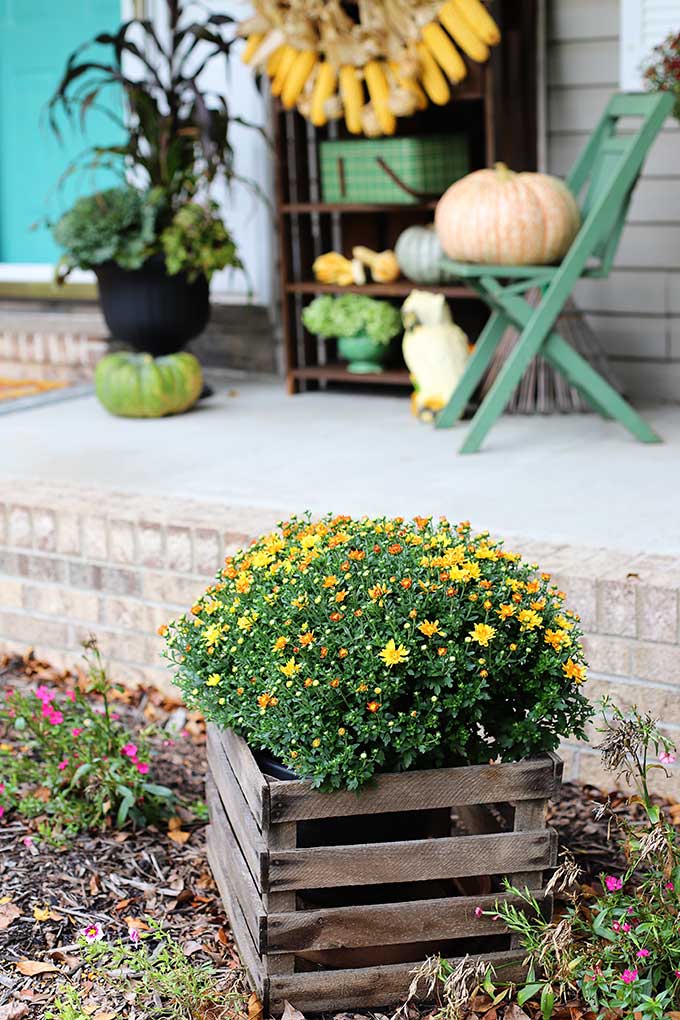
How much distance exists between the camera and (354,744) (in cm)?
185

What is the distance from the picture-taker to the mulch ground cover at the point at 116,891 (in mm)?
2055

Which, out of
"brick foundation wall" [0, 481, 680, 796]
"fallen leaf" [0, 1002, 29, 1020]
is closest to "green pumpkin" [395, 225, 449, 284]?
"brick foundation wall" [0, 481, 680, 796]

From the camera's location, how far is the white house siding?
4.41m

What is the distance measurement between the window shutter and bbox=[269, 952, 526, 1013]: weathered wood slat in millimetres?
2913

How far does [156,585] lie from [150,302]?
5.59ft

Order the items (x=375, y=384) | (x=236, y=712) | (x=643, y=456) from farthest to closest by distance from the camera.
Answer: (x=375, y=384), (x=643, y=456), (x=236, y=712)

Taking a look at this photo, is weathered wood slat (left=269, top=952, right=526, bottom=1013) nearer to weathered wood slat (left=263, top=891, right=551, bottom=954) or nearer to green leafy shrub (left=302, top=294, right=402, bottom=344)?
weathered wood slat (left=263, top=891, right=551, bottom=954)

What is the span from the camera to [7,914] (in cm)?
224

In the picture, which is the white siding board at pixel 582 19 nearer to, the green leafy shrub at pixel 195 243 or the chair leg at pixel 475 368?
the chair leg at pixel 475 368

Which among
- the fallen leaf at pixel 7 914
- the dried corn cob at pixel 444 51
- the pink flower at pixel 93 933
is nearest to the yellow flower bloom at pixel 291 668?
the pink flower at pixel 93 933

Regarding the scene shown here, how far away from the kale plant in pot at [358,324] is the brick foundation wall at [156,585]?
1.47 meters

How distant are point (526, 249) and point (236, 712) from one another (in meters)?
2.16

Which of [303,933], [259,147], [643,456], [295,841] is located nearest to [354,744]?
[295,841]

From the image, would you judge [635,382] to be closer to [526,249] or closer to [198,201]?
[526,249]
